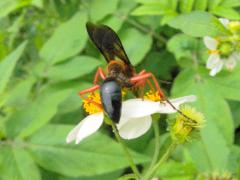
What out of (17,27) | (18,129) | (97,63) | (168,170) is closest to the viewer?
(168,170)

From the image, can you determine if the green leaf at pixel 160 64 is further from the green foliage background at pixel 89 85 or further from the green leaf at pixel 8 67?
the green leaf at pixel 8 67

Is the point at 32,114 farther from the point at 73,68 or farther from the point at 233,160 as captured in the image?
the point at 233,160

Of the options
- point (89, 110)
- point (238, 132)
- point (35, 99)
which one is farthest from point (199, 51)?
point (89, 110)

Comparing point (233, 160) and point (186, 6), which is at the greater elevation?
point (186, 6)

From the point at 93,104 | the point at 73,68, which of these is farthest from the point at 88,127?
the point at 73,68

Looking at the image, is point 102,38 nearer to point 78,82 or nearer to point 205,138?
point 205,138

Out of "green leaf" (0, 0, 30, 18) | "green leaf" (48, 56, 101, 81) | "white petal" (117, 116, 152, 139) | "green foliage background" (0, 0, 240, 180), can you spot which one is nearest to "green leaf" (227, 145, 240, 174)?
"green foliage background" (0, 0, 240, 180)
